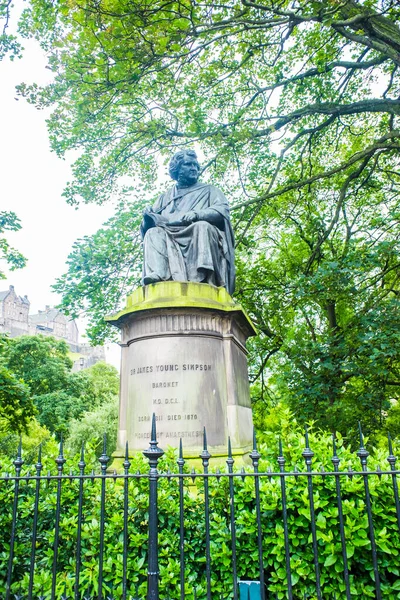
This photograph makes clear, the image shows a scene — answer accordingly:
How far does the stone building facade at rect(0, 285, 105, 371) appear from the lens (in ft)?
251

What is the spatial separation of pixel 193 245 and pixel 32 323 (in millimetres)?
92533

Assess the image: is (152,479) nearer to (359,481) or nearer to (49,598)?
(49,598)

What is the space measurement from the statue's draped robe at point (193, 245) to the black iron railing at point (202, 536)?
303 centimetres

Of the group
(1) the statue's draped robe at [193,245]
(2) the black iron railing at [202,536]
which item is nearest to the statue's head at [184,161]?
(1) the statue's draped robe at [193,245]

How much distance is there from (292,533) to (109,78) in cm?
784

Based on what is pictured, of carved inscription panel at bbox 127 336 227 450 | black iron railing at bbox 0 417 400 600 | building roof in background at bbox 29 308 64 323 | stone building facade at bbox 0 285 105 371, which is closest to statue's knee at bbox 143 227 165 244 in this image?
carved inscription panel at bbox 127 336 227 450

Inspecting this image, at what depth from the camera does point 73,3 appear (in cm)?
693

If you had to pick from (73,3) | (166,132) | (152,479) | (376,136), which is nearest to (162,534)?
(152,479)

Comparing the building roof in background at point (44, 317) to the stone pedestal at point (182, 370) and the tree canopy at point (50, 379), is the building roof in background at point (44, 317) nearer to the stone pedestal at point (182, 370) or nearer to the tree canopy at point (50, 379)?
the tree canopy at point (50, 379)

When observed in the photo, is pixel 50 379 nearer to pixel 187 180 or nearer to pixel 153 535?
pixel 187 180

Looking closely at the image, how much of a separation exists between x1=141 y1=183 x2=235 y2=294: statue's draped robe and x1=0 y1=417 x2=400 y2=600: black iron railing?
3.03 metres

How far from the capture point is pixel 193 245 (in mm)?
6000

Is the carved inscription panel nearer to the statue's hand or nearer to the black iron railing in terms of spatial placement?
the black iron railing

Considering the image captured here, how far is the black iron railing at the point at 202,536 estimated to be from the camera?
260cm
